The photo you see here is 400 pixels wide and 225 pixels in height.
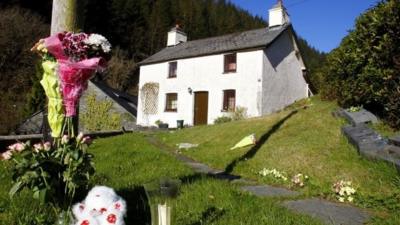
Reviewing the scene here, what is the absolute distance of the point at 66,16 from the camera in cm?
387

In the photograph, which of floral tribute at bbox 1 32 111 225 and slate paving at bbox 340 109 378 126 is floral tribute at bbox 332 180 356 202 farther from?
floral tribute at bbox 1 32 111 225

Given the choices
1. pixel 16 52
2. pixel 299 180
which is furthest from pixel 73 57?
pixel 16 52

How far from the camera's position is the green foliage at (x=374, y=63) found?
24.3ft

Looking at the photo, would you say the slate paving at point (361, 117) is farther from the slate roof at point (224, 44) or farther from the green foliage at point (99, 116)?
the green foliage at point (99, 116)

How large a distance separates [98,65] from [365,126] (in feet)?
20.0

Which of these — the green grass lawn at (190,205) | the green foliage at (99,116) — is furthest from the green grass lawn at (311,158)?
the green foliage at (99,116)

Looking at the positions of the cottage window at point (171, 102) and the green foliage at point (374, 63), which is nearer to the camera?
the green foliage at point (374, 63)

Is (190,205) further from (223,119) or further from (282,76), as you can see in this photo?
(282,76)

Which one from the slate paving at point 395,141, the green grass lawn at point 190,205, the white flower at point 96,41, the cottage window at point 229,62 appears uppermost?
the cottage window at point 229,62

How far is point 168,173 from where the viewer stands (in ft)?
20.4

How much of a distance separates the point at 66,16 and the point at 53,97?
0.89 m

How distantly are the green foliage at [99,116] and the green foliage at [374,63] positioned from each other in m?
19.3

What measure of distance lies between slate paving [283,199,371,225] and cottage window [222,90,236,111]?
1876 centimetres

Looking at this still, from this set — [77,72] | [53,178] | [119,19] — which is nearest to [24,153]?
[53,178]
